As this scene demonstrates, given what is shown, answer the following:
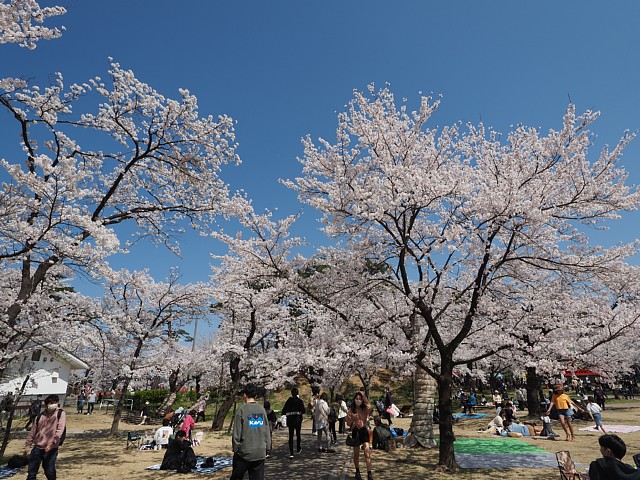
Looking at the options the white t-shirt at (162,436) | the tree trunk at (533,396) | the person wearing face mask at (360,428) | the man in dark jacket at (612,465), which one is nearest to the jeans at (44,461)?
the person wearing face mask at (360,428)

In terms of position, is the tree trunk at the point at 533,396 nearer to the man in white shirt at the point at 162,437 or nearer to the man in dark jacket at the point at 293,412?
the man in dark jacket at the point at 293,412

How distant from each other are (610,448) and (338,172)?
7006 millimetres

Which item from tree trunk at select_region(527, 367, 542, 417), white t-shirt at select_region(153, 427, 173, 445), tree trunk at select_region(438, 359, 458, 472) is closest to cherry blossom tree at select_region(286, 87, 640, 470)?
tree trunk at select_region(438, 359, 458, 472)

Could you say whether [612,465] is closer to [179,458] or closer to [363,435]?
[363,435]

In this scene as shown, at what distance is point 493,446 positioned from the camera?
11516 millimetres

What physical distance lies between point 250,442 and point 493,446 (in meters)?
9.40

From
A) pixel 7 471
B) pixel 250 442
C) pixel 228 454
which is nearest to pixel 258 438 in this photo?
pixel 250 442

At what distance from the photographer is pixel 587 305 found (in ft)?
36.2

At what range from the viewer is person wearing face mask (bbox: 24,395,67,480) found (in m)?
6.21

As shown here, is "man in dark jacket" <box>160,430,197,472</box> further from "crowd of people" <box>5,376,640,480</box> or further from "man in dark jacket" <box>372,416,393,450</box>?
"man in dark jacket" <box>372,416,393,450</box>

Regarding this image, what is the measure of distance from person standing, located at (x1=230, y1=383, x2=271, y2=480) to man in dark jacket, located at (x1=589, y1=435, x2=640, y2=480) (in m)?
3.95

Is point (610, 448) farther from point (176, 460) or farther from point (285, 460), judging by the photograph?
point (176, 460)

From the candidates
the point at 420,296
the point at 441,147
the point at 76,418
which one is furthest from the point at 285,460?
the point at 76,418

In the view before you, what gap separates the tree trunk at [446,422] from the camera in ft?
27.3
